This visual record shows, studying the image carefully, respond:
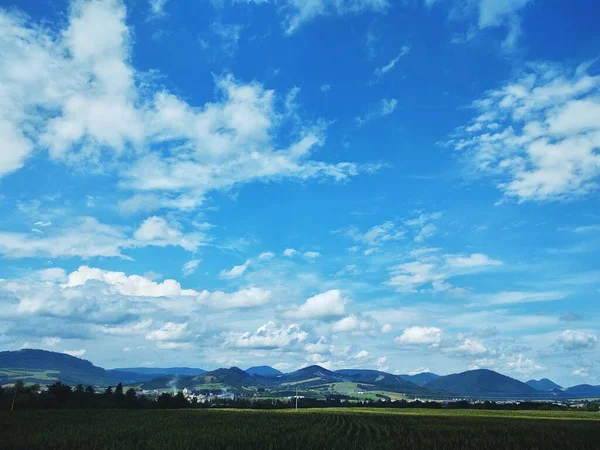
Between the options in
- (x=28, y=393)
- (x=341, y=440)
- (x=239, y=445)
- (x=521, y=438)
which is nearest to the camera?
(x=239, y=445)

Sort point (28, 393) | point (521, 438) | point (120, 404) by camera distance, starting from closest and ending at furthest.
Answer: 1. point (521, 438)
2. point (28, 393)
3. point (120, 404)

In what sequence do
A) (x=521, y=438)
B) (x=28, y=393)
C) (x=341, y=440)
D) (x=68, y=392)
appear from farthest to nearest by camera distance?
(x=68, y=392)
(x=28, y=393)
(x=521, y=438)
(x=341, y=440)

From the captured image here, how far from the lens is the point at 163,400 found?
177 m

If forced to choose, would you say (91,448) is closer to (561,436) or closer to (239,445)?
(239,445)

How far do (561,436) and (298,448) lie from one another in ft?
122

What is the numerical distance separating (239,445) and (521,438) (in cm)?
3331

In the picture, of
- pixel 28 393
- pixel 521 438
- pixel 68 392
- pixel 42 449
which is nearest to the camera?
pixel 42 449

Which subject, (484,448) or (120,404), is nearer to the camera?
(484,448)

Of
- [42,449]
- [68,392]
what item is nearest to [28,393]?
[68,392]

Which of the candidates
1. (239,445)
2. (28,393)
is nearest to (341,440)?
(239,445)

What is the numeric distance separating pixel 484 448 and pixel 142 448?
31.2 m

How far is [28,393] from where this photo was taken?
13938cm

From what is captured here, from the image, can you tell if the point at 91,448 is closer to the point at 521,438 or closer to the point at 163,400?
the point at 521,438

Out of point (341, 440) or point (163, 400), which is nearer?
point (341, 440)
